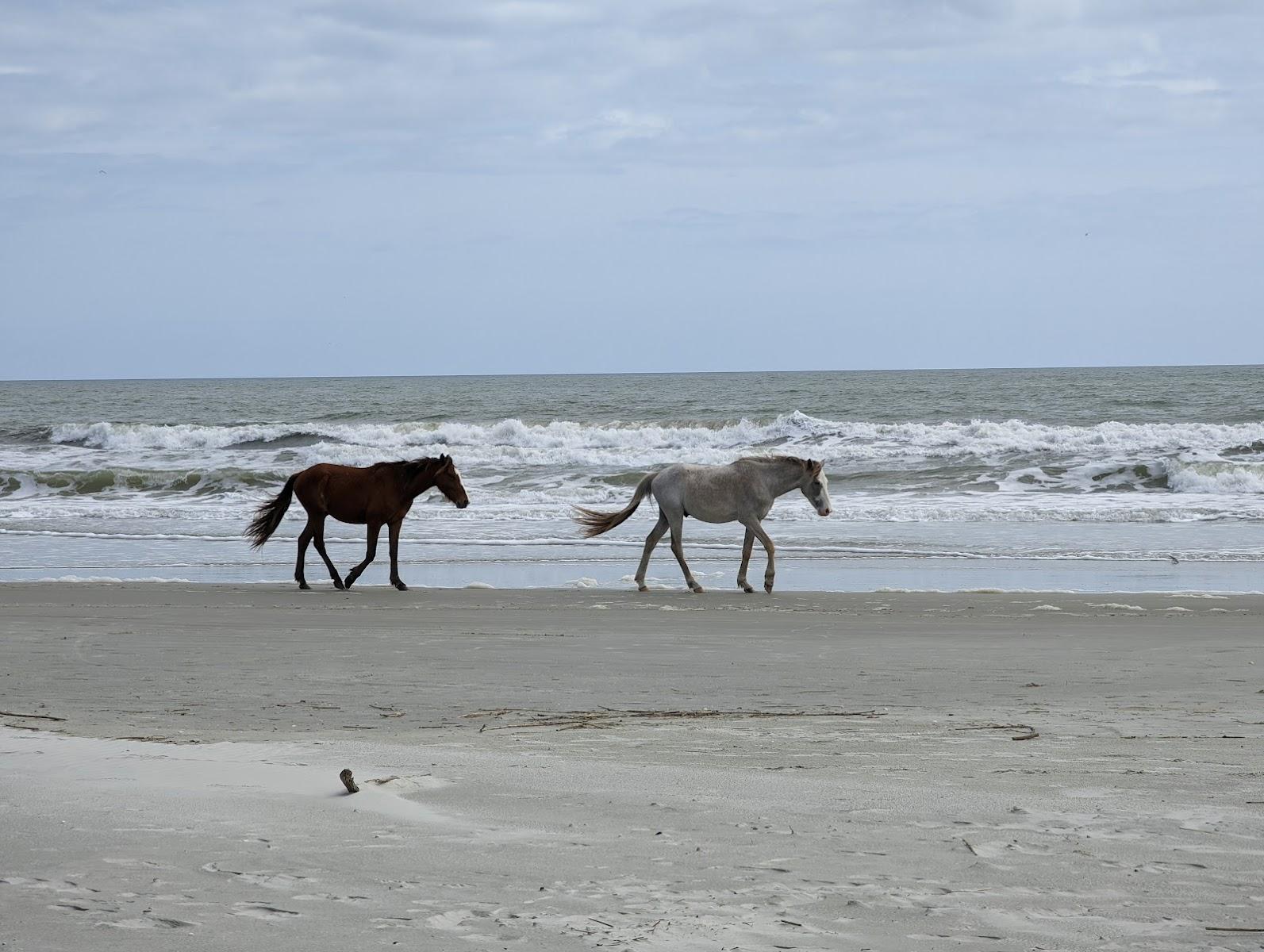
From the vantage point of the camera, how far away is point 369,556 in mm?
11625

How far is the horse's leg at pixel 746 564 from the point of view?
36.4 ft

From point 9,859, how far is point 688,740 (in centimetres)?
230

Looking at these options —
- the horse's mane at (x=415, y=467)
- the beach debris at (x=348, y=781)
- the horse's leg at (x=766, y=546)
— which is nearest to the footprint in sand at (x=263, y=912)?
the beach debris at (x=348, y=781)

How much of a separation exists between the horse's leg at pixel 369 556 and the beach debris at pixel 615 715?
6.16 m

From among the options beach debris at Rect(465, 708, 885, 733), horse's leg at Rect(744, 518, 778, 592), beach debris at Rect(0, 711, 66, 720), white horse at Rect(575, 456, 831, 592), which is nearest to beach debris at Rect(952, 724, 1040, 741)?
beach debris at Rect(465, 708, 885, 733)

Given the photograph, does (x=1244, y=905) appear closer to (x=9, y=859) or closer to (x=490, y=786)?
(x=490, y=786)

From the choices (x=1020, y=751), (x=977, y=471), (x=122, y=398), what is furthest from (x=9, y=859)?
(x=122, y=398)

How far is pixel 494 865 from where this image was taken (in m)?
2.87

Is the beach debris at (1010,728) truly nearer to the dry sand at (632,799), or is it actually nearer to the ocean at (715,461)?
the dry sand at (632,799)

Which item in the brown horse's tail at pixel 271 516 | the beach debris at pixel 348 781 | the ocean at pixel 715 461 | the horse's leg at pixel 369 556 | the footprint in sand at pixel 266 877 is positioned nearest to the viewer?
the footprint in sand at pixel 266 877

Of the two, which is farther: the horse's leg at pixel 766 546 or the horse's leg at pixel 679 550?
the horse's leg at pixel 679 550

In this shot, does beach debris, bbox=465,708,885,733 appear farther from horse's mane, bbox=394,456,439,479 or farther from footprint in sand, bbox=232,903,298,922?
horse's mane, bbox=394,456,439,479

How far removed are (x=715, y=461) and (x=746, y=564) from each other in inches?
810

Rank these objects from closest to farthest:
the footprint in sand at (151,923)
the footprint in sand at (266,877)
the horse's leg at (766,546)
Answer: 1. the footprint in sand at (151,923)
2. the footprint in sand at (266,877)
3. the horse's leg at (766,546)
